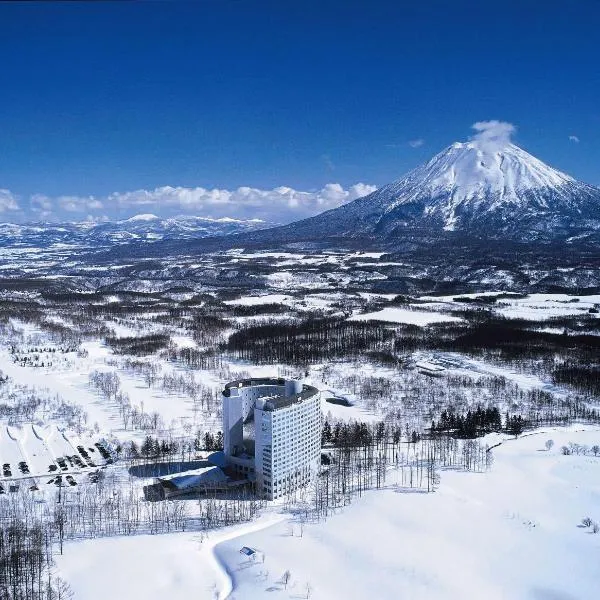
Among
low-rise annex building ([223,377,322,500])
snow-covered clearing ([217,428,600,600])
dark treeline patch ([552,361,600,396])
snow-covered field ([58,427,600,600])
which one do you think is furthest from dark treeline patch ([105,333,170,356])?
snow-covered clearing ([217,428,600,600])

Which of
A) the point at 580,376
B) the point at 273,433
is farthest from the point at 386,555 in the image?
the point at 580,376

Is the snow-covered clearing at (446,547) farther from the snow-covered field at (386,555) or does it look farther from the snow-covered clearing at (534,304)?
the snow-covered clearing at (534,304)

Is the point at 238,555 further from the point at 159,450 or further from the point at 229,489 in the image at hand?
the point at 159,450

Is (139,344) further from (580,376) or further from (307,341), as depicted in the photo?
(580,376)

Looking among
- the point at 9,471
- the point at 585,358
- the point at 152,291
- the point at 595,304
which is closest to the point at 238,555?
the point at 9,471

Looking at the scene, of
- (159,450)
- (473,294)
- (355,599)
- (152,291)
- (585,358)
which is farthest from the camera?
(152,291)

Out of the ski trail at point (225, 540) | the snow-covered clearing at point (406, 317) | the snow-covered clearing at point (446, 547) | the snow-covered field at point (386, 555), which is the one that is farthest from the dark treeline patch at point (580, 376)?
the ski trail at point (225, 540)

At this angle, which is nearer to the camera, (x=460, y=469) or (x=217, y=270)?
(x=460, y=469)

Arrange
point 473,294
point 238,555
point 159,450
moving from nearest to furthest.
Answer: point 238,555 < point 159,450 < point 473,294
